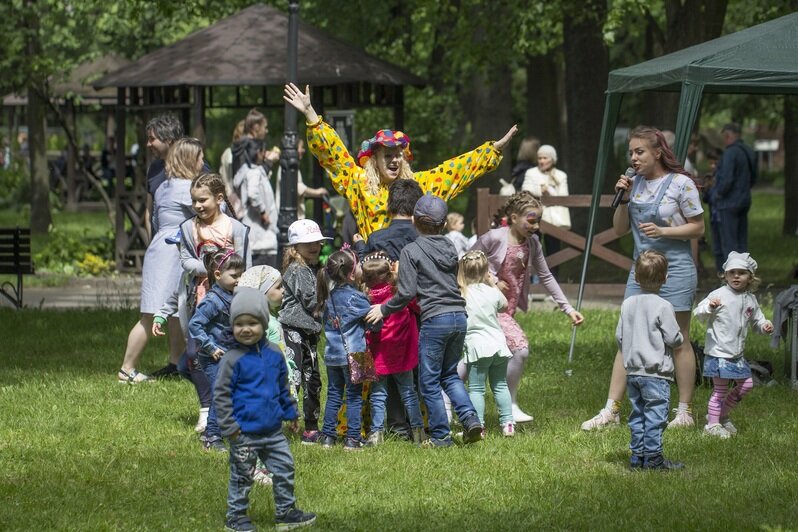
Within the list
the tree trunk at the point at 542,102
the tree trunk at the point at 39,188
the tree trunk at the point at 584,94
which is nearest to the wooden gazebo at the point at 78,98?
the tree trunk at the point at 39,188

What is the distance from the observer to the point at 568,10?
21531 millimetres

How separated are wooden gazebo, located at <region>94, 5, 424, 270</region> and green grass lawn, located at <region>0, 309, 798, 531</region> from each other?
846cm

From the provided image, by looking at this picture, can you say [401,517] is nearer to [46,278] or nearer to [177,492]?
[177,492]

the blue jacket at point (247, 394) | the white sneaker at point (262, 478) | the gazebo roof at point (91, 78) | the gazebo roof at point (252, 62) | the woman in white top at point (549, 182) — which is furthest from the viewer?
the gazebo roof at point (91, 78)

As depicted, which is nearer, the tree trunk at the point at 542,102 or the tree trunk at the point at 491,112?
the tree trunk at the point at 491,112

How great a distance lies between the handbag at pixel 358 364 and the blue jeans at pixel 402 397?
0.16 m

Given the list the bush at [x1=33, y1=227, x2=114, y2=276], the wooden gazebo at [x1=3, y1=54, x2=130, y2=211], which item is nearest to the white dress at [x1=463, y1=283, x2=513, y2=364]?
the bush at [x1=33, y1=227, x2=114, y2=276]

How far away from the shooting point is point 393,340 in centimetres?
915

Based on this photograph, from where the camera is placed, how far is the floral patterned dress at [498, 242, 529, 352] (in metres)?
9.77

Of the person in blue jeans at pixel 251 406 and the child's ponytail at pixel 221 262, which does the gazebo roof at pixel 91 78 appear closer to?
the child's ponytail at pixel 221 262

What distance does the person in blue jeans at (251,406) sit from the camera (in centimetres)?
701

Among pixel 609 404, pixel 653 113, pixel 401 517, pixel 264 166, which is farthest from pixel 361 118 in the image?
pixel 401 517

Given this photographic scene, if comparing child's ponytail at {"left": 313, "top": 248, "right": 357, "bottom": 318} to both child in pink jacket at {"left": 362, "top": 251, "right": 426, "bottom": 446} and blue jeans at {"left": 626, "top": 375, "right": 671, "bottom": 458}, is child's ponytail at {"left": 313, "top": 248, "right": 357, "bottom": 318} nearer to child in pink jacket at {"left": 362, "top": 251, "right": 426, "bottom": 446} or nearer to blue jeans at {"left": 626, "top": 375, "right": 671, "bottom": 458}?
child in pink jacket at {"left": 362, "top": 251, "right": 426, "bottom": 446}

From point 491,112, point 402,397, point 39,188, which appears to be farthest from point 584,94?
point 402,397
